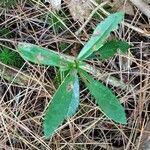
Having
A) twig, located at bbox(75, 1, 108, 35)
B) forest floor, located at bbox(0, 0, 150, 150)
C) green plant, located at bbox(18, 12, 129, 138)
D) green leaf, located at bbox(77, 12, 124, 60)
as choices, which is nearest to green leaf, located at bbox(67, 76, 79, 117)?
green plant, located at bbox(18, 12, 129, 138)

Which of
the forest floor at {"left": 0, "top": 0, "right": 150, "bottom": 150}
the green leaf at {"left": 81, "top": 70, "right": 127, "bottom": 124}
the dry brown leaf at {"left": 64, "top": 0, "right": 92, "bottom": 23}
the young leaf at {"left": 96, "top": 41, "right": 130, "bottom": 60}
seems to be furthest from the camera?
the dry brown leaf at {"left": 64, "top": 0, "right": 92, "bottom": 23}

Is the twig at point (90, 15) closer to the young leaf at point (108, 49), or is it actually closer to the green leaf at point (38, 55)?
the young leaf at point (108, 49)

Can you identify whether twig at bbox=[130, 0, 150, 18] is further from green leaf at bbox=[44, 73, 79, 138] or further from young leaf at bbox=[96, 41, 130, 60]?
green leaf at bbox=[44, 73, 79, 138]

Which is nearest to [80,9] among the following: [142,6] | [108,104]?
[142,6]

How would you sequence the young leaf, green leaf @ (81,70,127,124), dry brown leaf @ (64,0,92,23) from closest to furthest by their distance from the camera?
green leaf @ (81,70,127,124)
the young leaf
dry brown leaf @ (64,0,92,23)

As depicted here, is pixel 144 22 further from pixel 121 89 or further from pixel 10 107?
pixel 10 107

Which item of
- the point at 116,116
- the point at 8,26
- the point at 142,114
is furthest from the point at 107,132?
the point at 8,26

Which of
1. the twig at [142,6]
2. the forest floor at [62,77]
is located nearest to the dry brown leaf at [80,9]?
the forest floor at [62,77]

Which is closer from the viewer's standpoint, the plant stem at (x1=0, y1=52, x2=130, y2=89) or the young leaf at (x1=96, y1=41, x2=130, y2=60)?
the young leaf at (x1=96, y1=41, x2=130, y2=60)

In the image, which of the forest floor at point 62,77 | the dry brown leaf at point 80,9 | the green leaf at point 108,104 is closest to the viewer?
the green leaf at point 108,104
